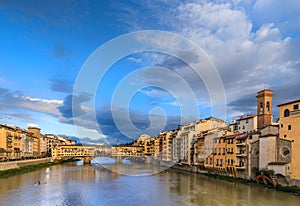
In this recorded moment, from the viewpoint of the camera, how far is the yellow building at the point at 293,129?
79.5ft

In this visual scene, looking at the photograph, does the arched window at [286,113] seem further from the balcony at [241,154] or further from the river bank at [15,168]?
the river bank at [15,168]

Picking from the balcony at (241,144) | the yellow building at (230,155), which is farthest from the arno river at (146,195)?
the balcony at (241,144)

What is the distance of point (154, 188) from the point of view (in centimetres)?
2861

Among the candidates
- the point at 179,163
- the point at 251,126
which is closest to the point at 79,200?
the point at 251,126

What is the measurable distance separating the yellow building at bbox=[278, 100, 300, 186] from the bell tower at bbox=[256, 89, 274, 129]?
766 cm

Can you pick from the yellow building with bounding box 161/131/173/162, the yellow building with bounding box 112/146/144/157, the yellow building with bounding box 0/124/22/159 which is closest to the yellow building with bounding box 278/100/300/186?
the yellow building with bounding box 161/131/173/162

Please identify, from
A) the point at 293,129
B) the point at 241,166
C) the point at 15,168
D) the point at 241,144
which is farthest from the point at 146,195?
the point at 15,168

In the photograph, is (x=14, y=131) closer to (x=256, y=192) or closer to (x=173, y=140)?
(x=173, y=140)

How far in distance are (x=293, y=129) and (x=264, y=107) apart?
9.40 metres

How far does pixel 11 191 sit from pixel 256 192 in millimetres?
21701

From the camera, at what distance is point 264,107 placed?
112 feet

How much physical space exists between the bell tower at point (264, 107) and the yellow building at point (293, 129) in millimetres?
7657

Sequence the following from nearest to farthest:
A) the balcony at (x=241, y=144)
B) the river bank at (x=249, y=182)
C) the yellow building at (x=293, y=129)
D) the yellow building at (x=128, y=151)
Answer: the river bank at (x=249, y=182)
the yellow building at (x=293, y=129)
the balcony at (x=241, y=144)
the yellow building at (x=128, y=151)

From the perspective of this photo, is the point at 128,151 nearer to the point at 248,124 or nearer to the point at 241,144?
the point at 248,124
